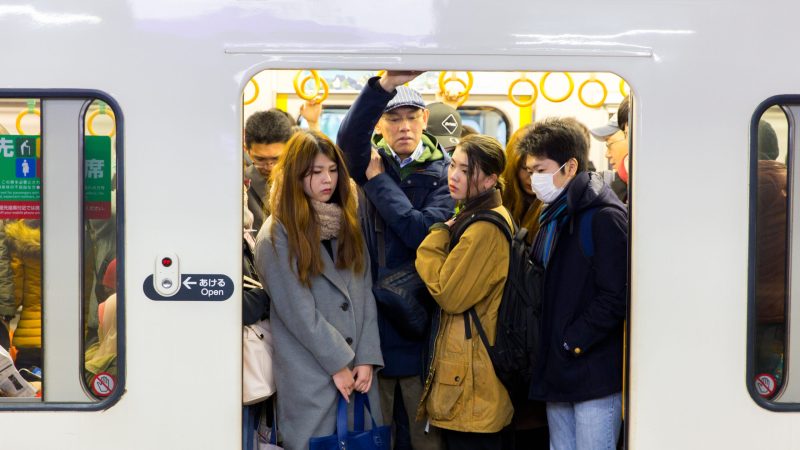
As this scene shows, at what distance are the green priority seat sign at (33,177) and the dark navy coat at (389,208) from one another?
3.48 feet

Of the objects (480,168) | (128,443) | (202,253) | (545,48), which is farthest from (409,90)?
(128,443)

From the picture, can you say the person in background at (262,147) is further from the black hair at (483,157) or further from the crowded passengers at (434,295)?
the black hair at (483,157)

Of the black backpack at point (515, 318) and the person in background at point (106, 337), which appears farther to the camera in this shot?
the black backpack at point (515, 318)

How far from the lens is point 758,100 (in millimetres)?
3273

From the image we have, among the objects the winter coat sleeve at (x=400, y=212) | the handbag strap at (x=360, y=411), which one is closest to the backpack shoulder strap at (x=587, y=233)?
the winter coat sleeve at (x=400, y=212)

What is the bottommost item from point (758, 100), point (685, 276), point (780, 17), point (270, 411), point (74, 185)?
point (270, 411)

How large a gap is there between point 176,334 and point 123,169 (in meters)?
0.60

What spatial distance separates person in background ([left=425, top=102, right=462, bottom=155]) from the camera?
18.2 feet

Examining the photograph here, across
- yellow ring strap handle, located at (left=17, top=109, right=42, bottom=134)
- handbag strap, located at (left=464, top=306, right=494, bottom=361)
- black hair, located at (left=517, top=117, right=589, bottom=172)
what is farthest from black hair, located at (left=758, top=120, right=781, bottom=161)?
yellow ring strap handle, located at (left=17, top=109, right=42, bottom=134)

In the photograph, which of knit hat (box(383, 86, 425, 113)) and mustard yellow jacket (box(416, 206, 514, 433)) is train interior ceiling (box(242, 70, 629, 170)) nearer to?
knit hat (box(383, 86, 425, 113))

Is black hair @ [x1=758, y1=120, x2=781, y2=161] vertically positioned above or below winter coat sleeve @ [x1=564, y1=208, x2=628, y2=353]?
above

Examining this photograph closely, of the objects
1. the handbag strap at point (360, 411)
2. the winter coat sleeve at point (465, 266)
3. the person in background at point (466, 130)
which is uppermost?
the person in background at point (466, 130)

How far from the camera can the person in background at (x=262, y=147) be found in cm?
481

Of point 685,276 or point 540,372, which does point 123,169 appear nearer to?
point 540,372
